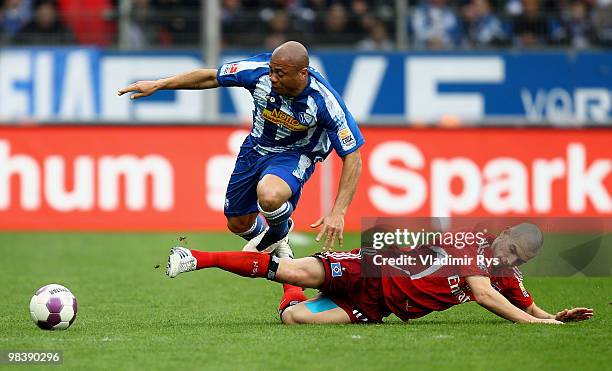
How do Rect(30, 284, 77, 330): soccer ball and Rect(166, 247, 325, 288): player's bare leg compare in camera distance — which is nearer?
Rect(30, 284, 77, 330): soccer ball

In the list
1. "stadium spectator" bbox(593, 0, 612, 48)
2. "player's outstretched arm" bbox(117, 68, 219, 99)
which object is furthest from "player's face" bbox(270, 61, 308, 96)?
"stadium spectator" bbox(593, 0, 612, 48)

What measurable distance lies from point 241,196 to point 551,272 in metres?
2.85

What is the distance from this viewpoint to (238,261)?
328 inches

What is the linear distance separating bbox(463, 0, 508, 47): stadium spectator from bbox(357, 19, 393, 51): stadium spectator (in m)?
1.37

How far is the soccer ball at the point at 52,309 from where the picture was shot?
8.02m

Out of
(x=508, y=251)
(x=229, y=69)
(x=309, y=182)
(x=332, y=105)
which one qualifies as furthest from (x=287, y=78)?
(x=309, y=182)

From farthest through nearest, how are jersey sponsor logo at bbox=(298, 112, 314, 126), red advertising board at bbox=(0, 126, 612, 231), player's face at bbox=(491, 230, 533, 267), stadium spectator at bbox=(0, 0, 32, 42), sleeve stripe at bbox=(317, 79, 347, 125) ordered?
stadium spectator at bbox=(0, 0, 32, 42), red advertising board at bbox=(0, 126, 612, 231), jersey sponsor logo at bbox=(298, 112, 314, 126), sleeve stripe at bbox=(317, 79, 347, 125), player's face at bbox=(491, 230, 533, 267)

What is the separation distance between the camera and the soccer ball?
8.02 meters

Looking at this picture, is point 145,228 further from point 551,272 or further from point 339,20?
point 551,272

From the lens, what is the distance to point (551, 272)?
8.31 metres

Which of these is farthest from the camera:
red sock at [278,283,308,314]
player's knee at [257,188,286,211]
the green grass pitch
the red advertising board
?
the red advertising board

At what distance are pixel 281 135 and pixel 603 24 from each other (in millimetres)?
12143

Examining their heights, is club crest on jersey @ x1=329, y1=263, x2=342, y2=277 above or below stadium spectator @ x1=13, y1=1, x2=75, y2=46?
below

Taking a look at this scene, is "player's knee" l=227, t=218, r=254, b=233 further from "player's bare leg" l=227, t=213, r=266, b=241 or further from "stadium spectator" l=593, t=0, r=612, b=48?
"stadium spectator" l=593, t=0, r=612, b=48
